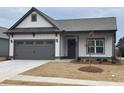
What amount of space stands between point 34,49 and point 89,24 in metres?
6.98

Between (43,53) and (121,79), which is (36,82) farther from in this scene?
(43,53)

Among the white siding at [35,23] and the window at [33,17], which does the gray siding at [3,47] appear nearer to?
the white siding at [35,23]

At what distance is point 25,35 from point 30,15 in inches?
93.1

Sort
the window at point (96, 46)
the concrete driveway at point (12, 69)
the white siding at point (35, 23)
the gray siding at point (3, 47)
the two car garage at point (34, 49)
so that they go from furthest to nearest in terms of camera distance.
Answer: the gray siding at point (3, 47) → the white siding at point (35, 23) → the two car garage at point (34, 49) → the window at point (96, 46) → the concrete driveway at point (12, 69)

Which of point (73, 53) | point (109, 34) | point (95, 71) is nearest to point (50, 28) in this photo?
point (73, 53)

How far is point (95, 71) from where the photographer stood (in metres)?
17.7

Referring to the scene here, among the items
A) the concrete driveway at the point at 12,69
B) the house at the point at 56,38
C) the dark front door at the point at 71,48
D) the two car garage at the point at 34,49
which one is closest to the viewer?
the concrete driveway at the point at 12,69

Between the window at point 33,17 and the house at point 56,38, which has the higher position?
the window at point 33,17

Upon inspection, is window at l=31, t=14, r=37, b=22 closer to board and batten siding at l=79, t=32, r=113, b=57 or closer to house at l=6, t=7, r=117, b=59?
house at l=6, t=7, r=117, b=59

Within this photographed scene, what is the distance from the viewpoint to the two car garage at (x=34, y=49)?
26.1 meters

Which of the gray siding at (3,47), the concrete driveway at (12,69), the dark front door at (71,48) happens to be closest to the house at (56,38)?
the dark front door at (71,48)

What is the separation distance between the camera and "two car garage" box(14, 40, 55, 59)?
2614 cm

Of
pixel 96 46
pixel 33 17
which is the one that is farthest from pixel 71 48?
pixel 33 17

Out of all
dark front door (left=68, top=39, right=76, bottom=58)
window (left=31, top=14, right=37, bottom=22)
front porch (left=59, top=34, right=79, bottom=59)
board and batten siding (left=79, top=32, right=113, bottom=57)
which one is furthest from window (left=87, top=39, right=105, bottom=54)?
window (left=31, top=14, right=37, bottom=22)
